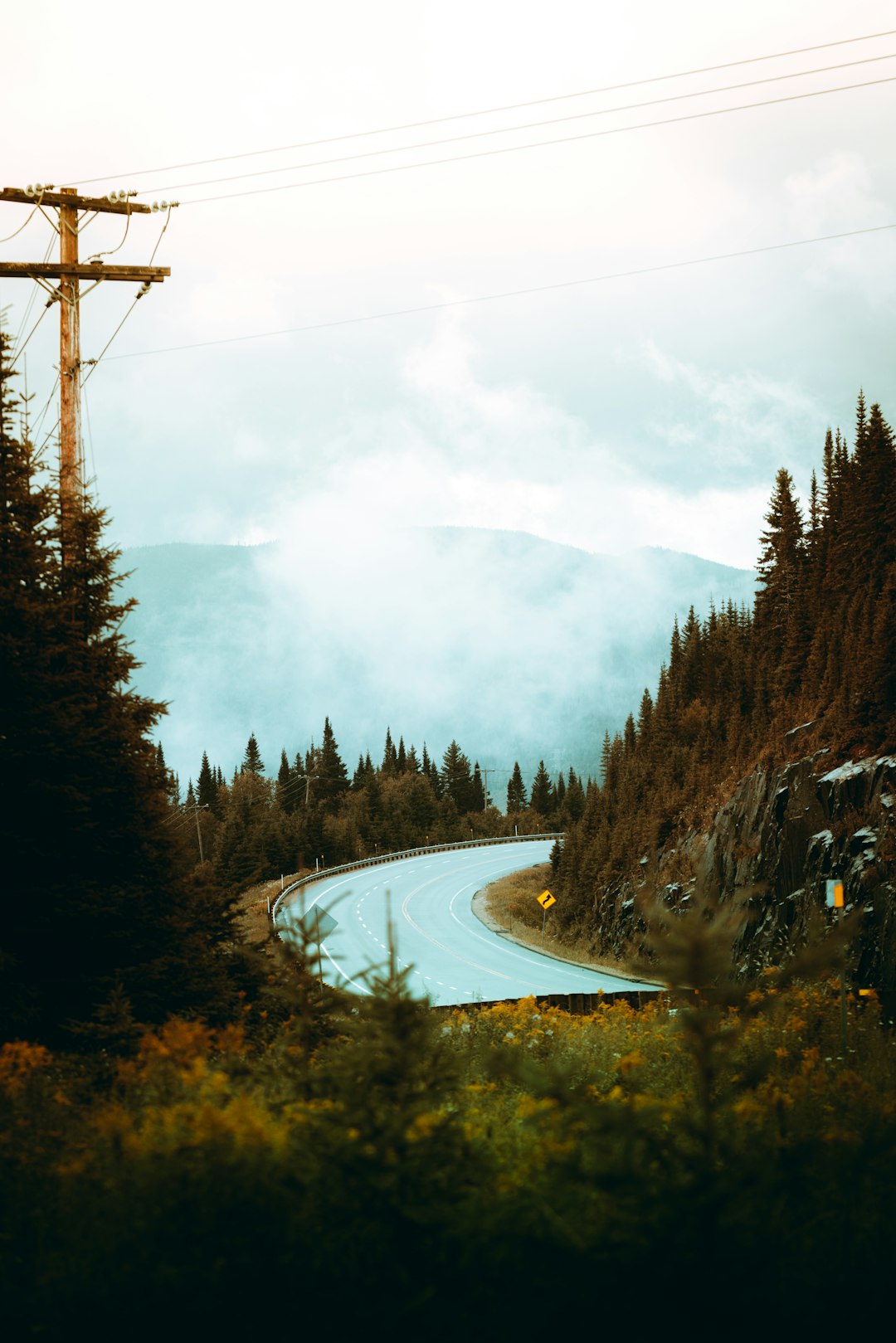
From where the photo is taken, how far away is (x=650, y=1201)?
4.48 m

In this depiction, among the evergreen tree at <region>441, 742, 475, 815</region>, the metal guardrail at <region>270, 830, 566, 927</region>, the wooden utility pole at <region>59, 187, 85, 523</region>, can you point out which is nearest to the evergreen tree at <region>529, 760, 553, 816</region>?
the evergreen tree at <region>441, 742, 475, 815</region>

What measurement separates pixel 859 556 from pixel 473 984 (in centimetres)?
2456

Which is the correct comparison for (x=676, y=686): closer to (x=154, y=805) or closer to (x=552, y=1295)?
→ (x=154, y=805)

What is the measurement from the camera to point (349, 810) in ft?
346

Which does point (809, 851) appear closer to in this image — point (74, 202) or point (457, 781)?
point (74, 202)

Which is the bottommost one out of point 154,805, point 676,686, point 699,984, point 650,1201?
point 650,1201

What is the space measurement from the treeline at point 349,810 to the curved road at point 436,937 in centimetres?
927

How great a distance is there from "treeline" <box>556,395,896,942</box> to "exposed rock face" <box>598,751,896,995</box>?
1389 mm

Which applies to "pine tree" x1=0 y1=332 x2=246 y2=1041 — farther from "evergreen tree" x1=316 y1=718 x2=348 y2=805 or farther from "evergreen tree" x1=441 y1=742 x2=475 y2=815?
"evergreen tree" x1=441 y1=742 x2=475 y2=815

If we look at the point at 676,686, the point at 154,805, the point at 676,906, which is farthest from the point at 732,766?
the point at 154,805

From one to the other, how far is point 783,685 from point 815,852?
1829 centimetres

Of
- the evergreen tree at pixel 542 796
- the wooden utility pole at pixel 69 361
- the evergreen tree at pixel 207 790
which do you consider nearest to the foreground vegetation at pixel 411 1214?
the wooden utility pole at pixel 69 361

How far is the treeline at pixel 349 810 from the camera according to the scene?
83.9m

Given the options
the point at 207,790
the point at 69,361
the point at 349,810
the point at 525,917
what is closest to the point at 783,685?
the point at 525,917
